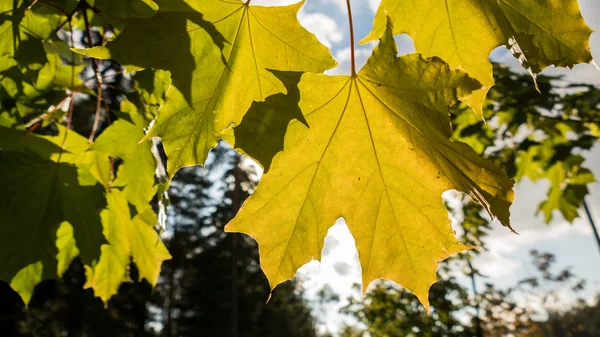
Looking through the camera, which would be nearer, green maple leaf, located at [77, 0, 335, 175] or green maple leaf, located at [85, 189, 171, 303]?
green maple leaf, located at [77, 0, 335, 175]

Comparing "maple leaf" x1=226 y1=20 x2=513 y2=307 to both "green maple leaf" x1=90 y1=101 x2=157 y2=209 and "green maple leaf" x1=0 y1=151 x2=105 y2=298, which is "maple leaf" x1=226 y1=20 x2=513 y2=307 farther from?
"green maple leaf" x1=0 y1=151 x2=105 y2=298

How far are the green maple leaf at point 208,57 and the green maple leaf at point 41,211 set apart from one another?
86cm

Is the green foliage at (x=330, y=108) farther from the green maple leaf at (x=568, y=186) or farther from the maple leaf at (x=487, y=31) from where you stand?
the green maple leaf at (x=568, y=186)

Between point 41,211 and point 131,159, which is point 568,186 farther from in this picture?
point 41,211

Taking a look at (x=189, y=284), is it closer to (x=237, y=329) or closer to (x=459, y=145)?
(x=237, y=329)

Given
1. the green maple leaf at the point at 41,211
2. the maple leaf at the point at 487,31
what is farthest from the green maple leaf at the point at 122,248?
the maple leaf at the point at 487,31

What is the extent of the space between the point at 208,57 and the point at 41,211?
112 centimetres

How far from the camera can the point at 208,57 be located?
1.04m

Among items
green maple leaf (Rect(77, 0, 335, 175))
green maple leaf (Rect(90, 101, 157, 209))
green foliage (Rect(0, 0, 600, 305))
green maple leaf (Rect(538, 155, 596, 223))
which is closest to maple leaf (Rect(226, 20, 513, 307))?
green foliage (Rect(0, 0, 600, 305))

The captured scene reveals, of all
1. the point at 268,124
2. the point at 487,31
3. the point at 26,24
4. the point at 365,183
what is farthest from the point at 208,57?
the point at 26,24

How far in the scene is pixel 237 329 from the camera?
71.9 feet

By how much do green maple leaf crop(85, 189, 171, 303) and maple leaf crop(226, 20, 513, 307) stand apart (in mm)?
988

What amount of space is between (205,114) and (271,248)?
370 millimetres

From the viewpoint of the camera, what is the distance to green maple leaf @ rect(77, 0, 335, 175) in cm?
96
